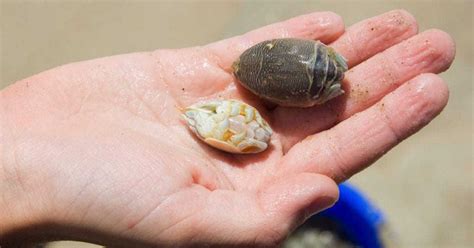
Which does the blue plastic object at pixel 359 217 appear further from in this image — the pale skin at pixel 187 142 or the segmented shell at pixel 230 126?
the segmented shell at pixel 230 126

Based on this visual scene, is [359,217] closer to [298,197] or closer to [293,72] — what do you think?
[293,72]

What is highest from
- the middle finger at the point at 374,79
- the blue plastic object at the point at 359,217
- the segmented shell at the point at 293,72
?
the segmented shell at the point at 293,72

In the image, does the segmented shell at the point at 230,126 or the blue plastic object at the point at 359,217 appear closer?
the segmented shell at the point at 230,126

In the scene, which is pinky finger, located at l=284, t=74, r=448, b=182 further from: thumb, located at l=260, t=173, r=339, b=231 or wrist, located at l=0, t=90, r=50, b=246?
wrist, located at l=0, t=90, r=50, b=246

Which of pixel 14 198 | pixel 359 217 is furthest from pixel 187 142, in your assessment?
pixel 359 217

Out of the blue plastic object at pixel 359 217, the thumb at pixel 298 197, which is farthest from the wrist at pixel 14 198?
the blue plastic object at pixel 359 217

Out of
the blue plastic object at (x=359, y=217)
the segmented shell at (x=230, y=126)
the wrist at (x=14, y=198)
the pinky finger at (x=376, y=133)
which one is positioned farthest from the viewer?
the blue plastic object at (x=359, y=217)

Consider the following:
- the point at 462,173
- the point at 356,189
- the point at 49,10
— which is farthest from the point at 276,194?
the point at 49,10

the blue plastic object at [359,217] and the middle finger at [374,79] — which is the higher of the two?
the middle finger at [374,79]
